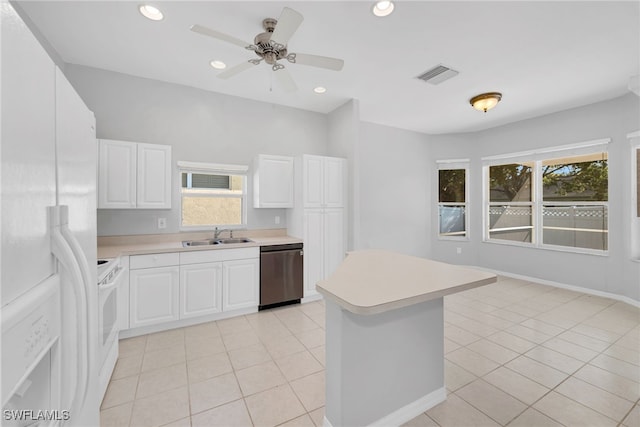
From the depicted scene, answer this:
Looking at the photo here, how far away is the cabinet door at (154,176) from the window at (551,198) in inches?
228

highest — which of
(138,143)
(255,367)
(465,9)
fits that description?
(465,9)

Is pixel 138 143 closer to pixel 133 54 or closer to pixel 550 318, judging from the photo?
pixel 133 54

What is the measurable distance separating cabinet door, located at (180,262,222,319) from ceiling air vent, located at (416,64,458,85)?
3432 millimetres

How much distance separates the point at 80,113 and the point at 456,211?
6340mm

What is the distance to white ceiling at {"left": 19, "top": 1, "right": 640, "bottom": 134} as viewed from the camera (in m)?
2.23

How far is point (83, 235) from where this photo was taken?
1.05 meters

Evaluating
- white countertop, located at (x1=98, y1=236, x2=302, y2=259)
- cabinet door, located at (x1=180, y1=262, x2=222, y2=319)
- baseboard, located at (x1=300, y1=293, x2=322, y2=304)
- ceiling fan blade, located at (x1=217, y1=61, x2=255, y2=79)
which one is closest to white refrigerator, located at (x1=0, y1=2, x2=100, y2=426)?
ceiling fan blade, located at (x1=217, y1=61, x2=255, y2=79)

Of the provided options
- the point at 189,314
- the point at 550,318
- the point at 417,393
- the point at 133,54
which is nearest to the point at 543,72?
the point at 550,318

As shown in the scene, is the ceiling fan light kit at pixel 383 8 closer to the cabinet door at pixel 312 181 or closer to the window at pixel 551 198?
the cabinet door at pixel 312 181

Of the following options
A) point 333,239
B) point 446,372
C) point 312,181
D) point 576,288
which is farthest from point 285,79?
point 576,288

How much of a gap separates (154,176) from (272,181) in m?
1.47

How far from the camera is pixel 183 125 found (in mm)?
3619

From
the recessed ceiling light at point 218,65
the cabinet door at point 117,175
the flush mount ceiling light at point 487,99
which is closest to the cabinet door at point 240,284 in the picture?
the cabinet door at point 117,175

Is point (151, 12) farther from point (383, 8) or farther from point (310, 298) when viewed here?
point (310, 298)
